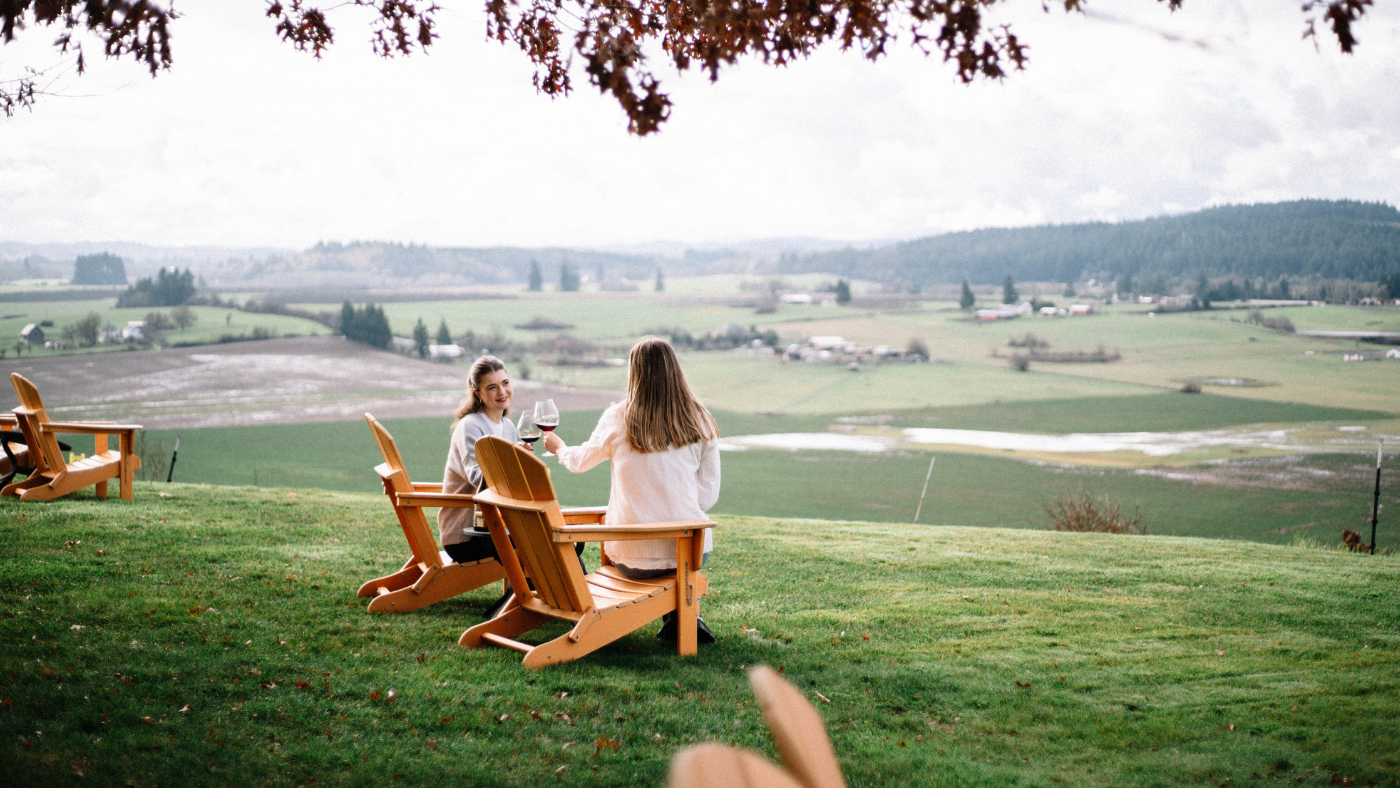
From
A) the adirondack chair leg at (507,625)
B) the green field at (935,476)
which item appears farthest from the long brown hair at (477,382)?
the green field at (935,476)

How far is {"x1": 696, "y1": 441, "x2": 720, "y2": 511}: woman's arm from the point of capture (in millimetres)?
5207

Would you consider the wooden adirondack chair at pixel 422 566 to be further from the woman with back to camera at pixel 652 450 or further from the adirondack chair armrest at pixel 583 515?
the woman with back to camera at pixel 652 450

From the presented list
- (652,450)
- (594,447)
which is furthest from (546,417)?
(652,450)

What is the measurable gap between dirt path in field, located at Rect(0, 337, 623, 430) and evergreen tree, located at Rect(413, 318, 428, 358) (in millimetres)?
7061

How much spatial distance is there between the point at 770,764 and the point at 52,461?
1009cm

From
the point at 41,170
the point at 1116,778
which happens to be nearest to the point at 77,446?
the point at 41,170

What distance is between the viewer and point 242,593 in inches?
231

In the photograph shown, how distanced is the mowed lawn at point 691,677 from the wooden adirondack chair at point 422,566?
0.18m

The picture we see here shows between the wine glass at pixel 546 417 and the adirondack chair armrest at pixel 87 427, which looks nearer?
the wine glass at pixel 546 417

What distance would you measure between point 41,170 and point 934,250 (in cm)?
13671

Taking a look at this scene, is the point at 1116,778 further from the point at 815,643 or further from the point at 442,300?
the point at 442,300

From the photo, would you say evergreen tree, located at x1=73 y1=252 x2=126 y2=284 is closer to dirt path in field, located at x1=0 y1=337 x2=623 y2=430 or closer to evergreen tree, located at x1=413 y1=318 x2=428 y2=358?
dirt path in field, located at x1=0 y1=337 x2=623 y2=430

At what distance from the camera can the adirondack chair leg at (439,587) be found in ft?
18.6

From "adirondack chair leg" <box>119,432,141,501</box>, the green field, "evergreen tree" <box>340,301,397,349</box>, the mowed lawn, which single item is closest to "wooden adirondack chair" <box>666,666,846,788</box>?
the mowed lawn
